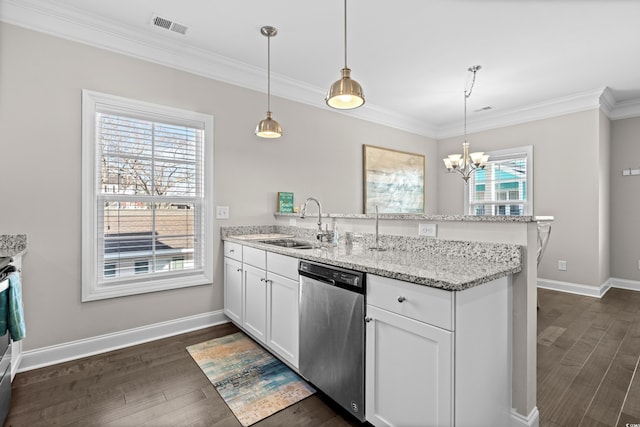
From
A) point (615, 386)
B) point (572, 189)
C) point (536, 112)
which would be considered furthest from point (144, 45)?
point (572, 189)

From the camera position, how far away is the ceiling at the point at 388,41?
248 cm

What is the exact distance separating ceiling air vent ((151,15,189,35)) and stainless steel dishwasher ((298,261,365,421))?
7.61ft

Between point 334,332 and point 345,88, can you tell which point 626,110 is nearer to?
point 345,88

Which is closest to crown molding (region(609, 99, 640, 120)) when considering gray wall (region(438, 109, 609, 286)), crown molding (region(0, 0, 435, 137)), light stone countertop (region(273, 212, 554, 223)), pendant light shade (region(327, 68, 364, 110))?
gray wall (region(438, 109, 609, 286))

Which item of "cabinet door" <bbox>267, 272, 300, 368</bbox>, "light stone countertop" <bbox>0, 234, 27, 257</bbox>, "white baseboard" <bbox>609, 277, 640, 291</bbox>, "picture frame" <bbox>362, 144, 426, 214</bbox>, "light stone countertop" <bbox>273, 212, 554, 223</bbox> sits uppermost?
"picture frame" <bbox>362, 144, 426, 214</bbox>

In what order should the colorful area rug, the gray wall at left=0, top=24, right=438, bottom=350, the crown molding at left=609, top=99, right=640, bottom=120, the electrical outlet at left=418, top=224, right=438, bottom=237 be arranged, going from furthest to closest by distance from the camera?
the crown molding at left=609, top=99, right=640, bottom=120 < the gray wall at left=0, top=24, right=438, bottom=350 < the electrical outlet at left=418, top=224, right=438, bottom=237 < the colorful area rug

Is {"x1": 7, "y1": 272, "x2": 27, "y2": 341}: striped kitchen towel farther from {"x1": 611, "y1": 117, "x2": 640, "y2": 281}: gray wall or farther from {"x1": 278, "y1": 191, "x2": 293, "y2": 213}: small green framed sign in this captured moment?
{"x1": 611, "y1": 117, "x2": 640, "y2": 281}: gray wall

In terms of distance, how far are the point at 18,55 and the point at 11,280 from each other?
1.77 meters

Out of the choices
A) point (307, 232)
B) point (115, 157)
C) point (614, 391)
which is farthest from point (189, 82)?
point (614, 391)

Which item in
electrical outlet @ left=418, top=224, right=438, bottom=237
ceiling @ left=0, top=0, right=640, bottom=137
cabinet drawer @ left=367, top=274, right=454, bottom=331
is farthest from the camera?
ceiling @ left=0, top=0, right=640, bottom=137

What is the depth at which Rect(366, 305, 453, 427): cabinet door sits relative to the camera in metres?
1.31

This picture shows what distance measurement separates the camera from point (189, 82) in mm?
3117

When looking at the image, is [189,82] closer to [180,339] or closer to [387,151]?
[180,339]

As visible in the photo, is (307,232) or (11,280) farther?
(307,232)
